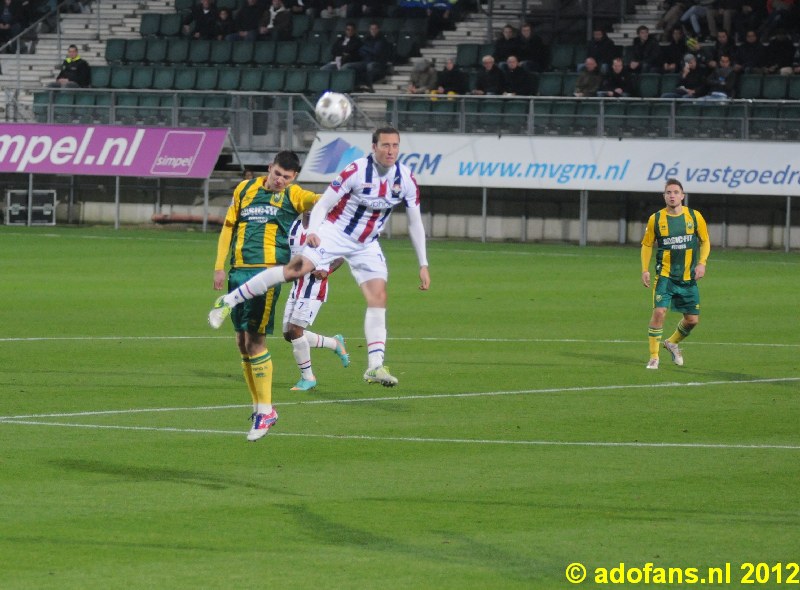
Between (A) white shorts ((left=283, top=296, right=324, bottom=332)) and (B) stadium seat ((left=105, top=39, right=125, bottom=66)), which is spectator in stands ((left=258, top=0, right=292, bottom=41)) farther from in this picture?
(A) white shorts ((left=283, top=296, right=324, bottom=332))

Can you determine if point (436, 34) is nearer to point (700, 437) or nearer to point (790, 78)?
point (790, 78)

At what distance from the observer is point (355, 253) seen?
1360 cm

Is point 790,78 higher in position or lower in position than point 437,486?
higher

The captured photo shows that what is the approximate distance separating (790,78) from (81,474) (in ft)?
85.4

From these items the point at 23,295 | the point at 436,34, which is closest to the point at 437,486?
the point at 23,295

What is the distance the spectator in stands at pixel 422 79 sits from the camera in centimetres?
3581

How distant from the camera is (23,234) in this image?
113 ft

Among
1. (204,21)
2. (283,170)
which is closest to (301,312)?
(283,170)

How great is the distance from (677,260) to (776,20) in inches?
776

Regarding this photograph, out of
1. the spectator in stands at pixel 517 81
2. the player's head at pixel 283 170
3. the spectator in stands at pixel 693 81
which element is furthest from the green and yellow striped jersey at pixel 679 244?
the spectator in stands at pixel 517 81

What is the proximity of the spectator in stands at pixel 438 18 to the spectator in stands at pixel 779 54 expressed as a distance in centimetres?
962

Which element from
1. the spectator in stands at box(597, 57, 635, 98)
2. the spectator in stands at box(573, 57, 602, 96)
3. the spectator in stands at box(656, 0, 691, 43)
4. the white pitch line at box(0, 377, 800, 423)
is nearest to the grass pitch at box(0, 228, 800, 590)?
the white pitch line at box(0, 377, 800, 423)

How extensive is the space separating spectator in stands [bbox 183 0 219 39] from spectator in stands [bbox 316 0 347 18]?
Result: 2.70m

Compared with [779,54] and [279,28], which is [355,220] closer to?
[779,54]
